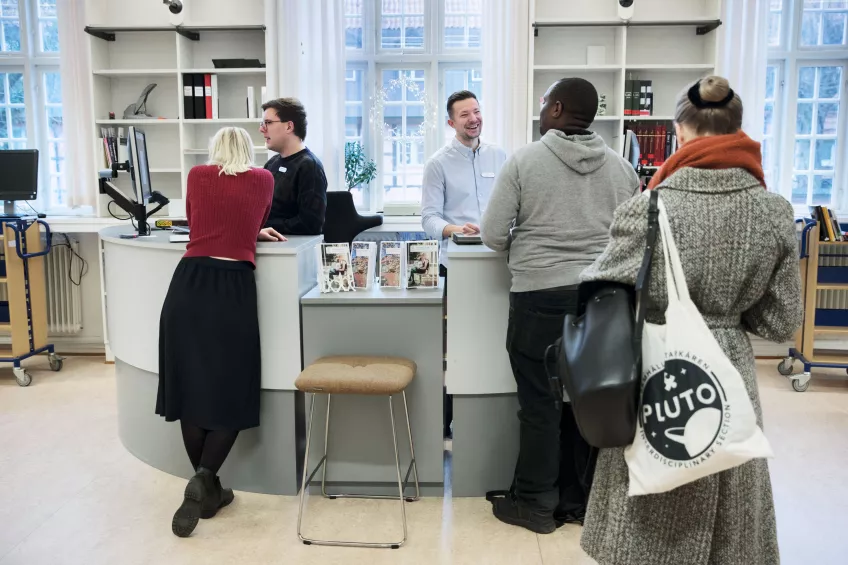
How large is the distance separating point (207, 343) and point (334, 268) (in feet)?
1.96

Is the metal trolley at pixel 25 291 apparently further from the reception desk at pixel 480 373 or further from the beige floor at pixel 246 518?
the reception desk at pixel 480 373

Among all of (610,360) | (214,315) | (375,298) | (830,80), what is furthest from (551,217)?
(830,80)

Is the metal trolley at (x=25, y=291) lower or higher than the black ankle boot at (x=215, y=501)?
higher

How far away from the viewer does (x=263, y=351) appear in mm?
3064

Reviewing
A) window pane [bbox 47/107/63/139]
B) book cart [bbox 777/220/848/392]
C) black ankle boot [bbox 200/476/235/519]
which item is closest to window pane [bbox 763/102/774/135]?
book cart [bbox 777/220/848/392]

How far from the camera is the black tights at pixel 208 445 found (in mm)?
2904

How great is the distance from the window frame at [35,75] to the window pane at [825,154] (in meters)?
5.66

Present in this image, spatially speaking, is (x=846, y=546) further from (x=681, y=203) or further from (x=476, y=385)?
(x=681, y=203)

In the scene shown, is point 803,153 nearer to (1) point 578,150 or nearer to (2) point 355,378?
(1) point 578,150

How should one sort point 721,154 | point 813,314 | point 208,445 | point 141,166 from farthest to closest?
1. point 813,314
2. point 141,166
3. point 208,445
4. point 721,154

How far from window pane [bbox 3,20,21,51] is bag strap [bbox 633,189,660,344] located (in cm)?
580

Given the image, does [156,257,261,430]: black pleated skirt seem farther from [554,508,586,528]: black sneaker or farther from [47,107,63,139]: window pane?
[47,107,63,139]: window pane

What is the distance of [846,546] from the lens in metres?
2.69

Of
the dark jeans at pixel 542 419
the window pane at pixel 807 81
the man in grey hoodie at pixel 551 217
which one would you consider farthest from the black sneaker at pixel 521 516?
the window pane at pixel 807 81
